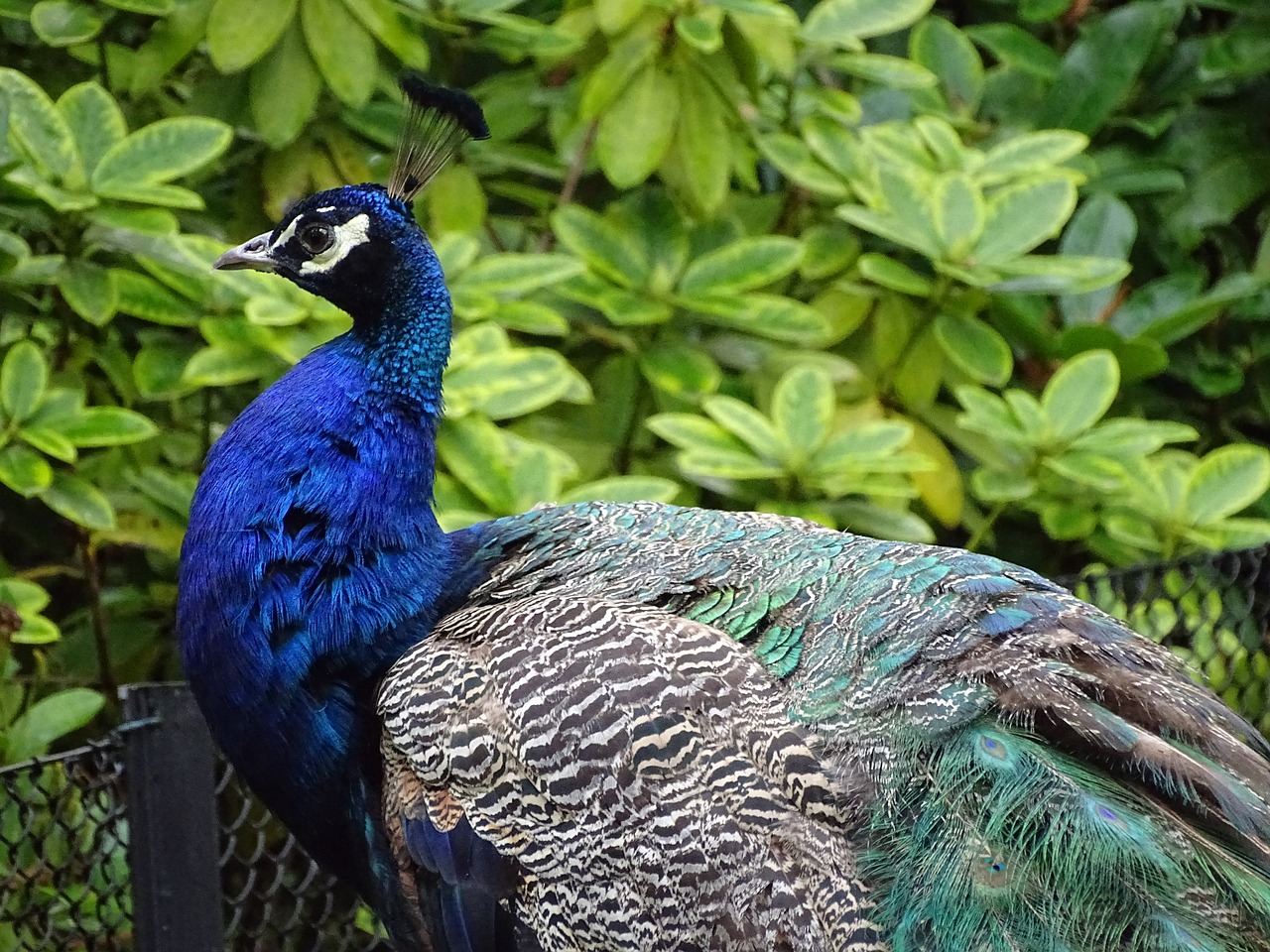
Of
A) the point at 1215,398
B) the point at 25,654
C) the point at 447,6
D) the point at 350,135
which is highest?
the point at 447,6

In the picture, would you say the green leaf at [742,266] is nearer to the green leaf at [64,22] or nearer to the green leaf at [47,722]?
the green leaf at [64,22]

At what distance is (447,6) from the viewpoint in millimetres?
2539

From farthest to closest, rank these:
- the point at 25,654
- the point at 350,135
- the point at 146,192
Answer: the point at 350,135 < the point at 25,654 < the point at 146,192

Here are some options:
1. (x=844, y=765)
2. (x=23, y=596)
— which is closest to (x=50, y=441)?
(x=23, y=596)

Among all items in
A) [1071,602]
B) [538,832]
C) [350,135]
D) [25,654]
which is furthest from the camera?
[350,135]

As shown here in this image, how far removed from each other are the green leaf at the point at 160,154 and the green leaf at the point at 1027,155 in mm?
1313

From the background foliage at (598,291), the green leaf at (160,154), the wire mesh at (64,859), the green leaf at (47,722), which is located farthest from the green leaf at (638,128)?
the wire mesh at (64,859)

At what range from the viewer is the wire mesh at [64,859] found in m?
1.71

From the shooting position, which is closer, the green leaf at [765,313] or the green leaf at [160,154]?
the green leaf at [160,154]

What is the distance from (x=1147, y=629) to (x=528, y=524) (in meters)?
1.03

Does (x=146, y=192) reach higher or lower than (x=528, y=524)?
higher

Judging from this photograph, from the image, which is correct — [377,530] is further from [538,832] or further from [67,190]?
[67,190]

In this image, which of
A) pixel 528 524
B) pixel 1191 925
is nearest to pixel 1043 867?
pixel 1191 925

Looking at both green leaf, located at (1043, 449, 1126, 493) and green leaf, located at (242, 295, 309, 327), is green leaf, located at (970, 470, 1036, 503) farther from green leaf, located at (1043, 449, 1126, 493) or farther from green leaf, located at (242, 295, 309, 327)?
green leaf, located at (242, 295, 309, 327)
